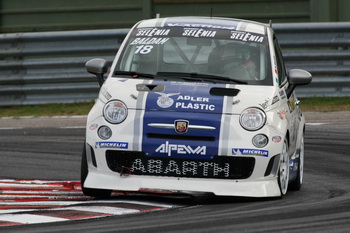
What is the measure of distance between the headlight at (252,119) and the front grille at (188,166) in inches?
10.7

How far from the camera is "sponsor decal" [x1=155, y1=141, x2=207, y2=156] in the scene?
9.01m

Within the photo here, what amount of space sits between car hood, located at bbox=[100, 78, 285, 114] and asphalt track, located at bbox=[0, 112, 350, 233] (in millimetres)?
764

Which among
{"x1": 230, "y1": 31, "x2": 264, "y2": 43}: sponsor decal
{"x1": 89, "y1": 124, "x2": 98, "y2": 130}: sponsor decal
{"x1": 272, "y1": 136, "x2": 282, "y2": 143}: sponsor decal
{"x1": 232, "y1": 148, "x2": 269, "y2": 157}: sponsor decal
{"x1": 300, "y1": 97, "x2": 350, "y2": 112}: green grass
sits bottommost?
{"x1": 300, "y1": 97, "x2": 350, "y2": 112}: green grass

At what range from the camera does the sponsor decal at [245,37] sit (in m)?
10.3

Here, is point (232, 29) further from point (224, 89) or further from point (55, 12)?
point (55, 12)

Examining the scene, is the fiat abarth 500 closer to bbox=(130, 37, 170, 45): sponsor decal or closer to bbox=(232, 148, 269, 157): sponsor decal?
bbox=(232, 148, 269, 157): sponsor decal

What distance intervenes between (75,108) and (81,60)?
748 mm

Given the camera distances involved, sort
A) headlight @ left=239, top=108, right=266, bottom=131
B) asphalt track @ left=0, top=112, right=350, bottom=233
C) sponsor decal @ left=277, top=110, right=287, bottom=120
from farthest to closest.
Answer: sponsor decal @ left=277, top=110, right=287, bottom=120 → headlight @ left=239, top=108, right=266, bottom=131 → asphalt track @ left=0, top=112, right=350, bottom=233

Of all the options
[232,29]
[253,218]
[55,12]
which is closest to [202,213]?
[253,218]

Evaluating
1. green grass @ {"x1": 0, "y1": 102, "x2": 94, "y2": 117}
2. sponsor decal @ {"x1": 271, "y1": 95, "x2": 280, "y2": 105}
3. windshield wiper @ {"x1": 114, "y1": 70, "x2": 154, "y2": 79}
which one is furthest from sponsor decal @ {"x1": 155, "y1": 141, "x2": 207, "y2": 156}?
green grass @ {"x1": 0, "y1": 102, "x2": 94, "y2": 117}

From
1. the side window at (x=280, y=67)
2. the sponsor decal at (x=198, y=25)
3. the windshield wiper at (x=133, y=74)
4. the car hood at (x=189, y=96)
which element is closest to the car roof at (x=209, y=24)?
→ the sponsor decal at (x=198, y=25)

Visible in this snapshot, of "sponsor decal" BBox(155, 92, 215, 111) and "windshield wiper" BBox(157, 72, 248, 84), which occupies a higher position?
"windshield wiper" BBox(157, 72, 248, 84)

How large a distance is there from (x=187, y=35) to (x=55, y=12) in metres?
10.4

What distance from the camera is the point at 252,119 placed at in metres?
9.19
